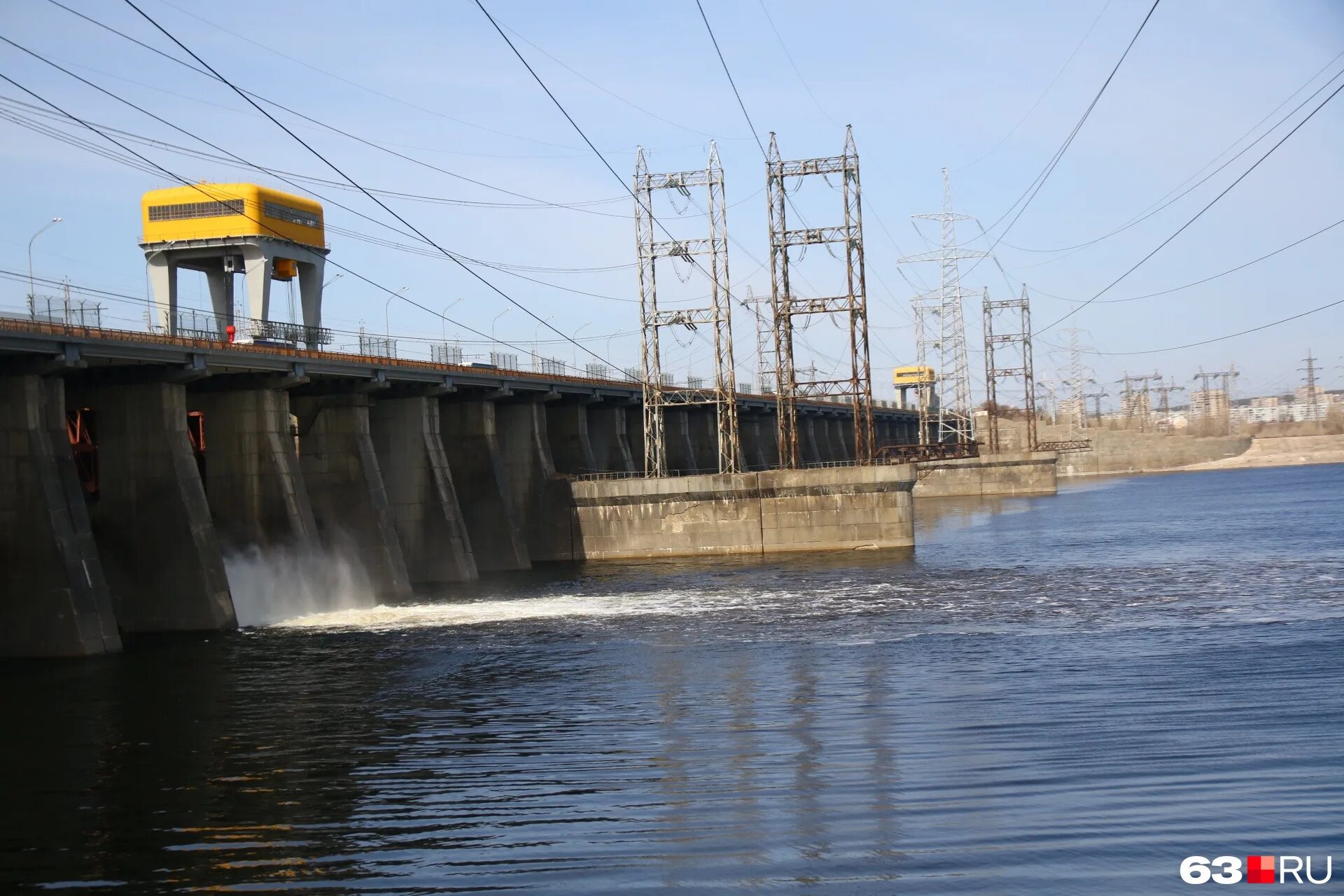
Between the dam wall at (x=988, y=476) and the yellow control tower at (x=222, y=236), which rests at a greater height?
the yellow control tower at (x=222, y=236)

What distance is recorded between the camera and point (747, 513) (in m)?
62.9

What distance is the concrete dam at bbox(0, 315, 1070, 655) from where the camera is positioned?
3347cm

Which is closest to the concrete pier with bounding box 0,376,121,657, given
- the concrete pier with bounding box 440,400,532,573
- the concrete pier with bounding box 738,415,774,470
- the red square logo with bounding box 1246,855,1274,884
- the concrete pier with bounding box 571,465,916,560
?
the concrete pier with bounding box 440,400,532,573

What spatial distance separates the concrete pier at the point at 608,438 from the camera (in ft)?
254

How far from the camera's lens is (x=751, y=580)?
48.4 meters

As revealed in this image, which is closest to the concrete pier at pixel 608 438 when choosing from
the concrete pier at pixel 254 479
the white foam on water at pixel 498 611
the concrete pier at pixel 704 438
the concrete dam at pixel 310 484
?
the concrete dam at pixel 310 484

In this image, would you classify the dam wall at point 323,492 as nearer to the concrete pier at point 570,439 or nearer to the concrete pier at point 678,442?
the concrete pier at point 570,439

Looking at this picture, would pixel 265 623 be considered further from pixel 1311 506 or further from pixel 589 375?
pixel 1311 506

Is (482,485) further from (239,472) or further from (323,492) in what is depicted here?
(239,472)

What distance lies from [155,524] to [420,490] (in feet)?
59.0

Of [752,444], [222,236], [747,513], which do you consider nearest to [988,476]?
[752,444]

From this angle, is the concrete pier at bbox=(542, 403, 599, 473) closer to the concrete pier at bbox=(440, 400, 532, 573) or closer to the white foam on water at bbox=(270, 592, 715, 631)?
the concrete pier at bbox=(440, 400, 532, 573)

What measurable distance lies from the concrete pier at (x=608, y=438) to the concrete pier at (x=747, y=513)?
40.7 ft

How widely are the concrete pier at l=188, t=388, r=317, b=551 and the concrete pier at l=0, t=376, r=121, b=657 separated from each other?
430 inches
